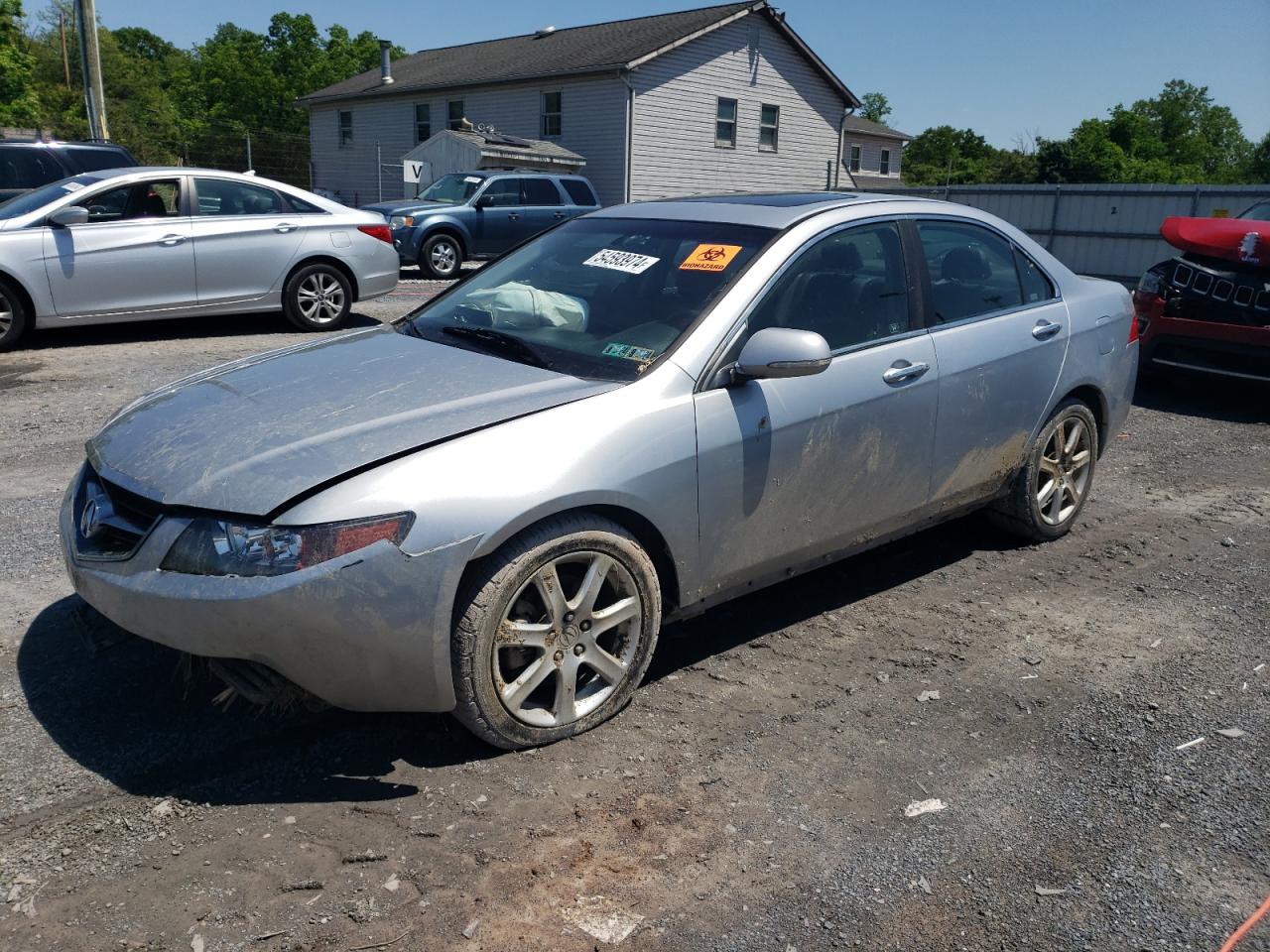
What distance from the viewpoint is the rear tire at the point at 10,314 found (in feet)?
29.1

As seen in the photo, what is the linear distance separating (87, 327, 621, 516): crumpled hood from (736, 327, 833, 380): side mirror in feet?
1.62

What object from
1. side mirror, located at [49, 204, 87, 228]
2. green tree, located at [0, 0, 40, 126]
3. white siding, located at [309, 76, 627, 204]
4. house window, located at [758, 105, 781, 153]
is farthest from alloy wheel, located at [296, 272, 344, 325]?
green tree, located at [0, 0, 40, 126]

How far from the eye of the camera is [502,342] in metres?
3.90

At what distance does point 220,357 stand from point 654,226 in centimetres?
600

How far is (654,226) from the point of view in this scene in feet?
14.1

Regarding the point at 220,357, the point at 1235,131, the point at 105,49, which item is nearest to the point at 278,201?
the point at 220,357

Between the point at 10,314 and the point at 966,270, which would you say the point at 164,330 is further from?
the point at 966,270

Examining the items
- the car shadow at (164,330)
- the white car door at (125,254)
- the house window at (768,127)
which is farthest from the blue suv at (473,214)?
the house window at (768,127)

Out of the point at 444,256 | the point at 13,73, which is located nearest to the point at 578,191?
the point at 444,256

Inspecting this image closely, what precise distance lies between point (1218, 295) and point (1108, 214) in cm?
1153

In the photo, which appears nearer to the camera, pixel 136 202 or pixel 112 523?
pixel 112 523

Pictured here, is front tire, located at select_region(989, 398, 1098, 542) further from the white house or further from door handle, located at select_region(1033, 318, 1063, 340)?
the white house

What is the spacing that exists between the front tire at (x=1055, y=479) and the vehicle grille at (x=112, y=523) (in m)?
3.80

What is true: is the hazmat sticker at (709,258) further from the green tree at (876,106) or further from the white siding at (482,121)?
the green tree at (876,106)
